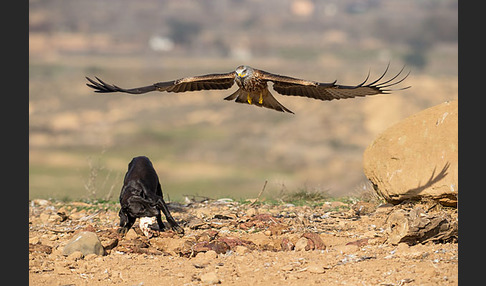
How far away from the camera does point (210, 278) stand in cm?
795

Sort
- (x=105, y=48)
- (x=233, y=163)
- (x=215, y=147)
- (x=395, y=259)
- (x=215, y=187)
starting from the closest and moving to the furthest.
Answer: (x=395, y=259) < (x=215, y=187) < (x=233, y=163) < (x=215, y=147) < (x=105, y=48)

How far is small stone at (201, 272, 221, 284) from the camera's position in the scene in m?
7.93

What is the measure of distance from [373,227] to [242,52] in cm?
9863

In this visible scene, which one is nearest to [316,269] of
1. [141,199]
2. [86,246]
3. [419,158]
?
[141,199]

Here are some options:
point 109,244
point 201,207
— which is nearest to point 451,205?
point 201,207

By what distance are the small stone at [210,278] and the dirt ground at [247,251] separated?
0.5 inches

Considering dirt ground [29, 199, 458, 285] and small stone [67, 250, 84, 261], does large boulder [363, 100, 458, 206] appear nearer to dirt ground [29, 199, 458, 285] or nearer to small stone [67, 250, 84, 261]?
dirt ground [29, 199, 458, 285]

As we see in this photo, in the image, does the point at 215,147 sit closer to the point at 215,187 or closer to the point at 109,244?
the point at 215,187

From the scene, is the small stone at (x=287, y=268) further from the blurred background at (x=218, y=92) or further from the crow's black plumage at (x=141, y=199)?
the blurred background at (x=218, y=92)

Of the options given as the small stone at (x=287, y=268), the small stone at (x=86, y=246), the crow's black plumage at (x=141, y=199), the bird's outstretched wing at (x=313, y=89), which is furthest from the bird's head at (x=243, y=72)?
the small stone at (x=287, y=268)

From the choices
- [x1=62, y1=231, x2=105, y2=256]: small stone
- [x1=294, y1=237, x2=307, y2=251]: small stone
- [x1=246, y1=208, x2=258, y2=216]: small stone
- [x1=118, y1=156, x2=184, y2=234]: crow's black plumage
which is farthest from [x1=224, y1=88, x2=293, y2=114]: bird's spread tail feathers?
[x1=62, y1=231, x2=105, y2=256]: small stone

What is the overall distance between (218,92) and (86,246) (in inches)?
2424

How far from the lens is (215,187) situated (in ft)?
137

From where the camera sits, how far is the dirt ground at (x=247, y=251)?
7.98 metres
